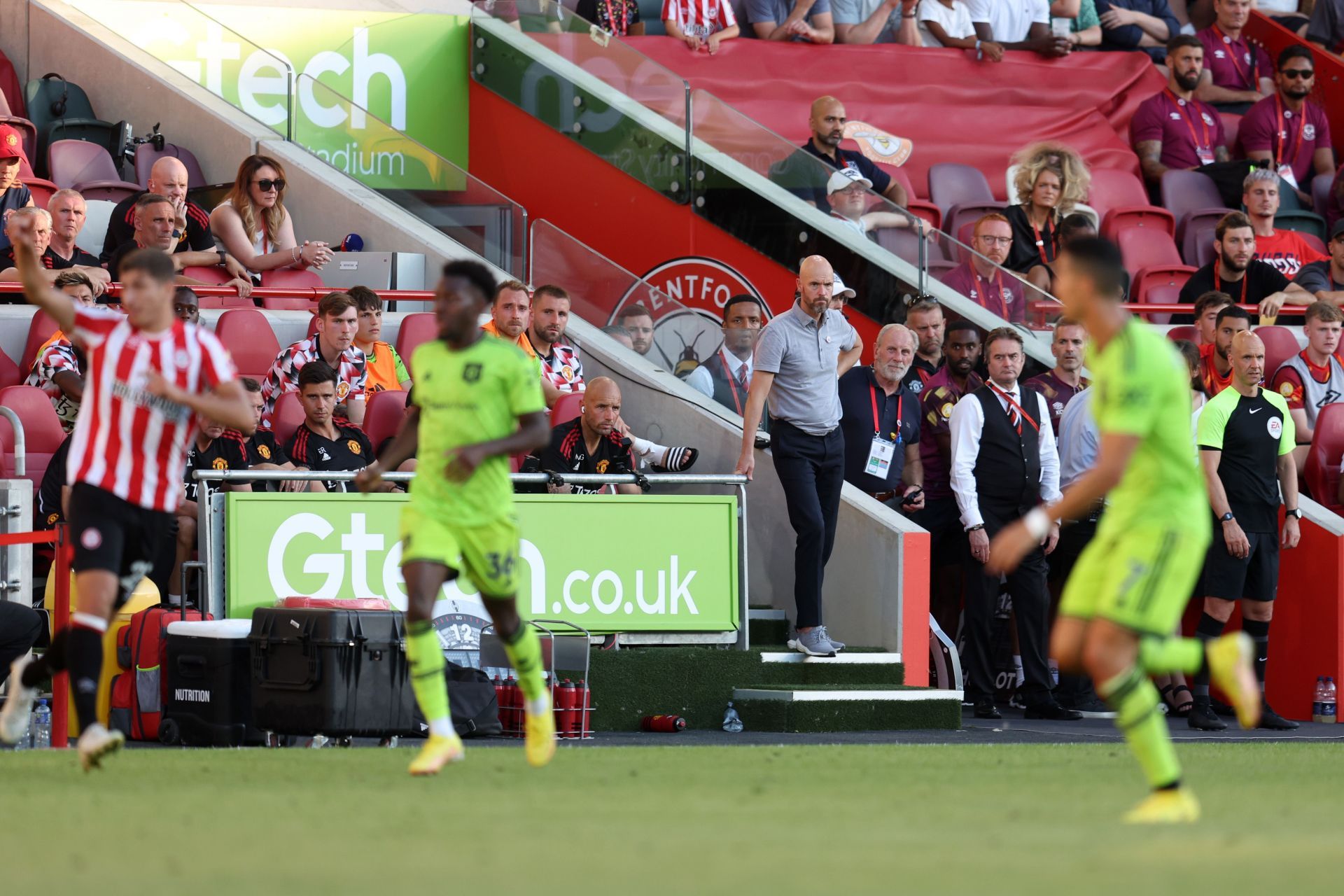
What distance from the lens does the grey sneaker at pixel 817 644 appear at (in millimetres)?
11836

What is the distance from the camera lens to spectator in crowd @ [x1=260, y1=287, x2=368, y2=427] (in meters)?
12.1

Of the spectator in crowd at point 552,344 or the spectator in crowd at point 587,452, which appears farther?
the spectator in crowd at point 552,344

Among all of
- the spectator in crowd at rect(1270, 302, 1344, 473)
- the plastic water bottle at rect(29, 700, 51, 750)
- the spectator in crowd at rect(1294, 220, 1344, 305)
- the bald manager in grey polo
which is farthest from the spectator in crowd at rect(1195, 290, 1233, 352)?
the plastic water bottle at rect(29, 700, 51, 750)

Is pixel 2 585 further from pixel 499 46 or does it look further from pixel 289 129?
pixel 499 46

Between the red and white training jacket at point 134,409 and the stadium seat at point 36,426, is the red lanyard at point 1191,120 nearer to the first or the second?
the stadium seat at point 36,426


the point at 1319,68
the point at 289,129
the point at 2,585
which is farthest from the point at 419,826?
the point at 1319,68

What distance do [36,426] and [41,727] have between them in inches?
87.4

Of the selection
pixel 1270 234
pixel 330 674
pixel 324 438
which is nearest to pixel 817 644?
pixel 324 438

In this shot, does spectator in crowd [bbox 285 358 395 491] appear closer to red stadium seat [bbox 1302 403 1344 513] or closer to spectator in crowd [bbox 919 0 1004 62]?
red stadium seat [bbox 1302 403 1344 513]

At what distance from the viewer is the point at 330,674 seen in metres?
9.64

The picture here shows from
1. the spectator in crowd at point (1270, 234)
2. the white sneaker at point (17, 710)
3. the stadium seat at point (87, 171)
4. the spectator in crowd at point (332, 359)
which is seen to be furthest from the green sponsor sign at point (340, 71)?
the white sneaker at point (17, 710)

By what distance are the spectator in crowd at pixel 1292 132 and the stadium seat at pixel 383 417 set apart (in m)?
9.84

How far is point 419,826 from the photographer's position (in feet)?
19.4

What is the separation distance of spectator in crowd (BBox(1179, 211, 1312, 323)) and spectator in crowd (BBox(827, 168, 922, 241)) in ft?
8.04
